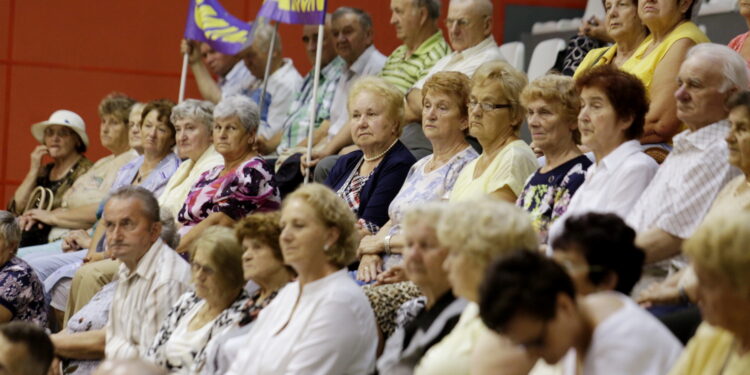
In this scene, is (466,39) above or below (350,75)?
above

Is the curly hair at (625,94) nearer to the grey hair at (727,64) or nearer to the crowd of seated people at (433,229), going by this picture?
the crowd of seated people at (433,229)

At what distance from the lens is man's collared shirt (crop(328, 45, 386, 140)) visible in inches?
248

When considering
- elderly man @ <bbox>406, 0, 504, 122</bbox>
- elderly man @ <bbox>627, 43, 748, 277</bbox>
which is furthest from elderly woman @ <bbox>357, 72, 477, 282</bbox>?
elderly man @ <bbox>627, 43, 748, 277</bbox>

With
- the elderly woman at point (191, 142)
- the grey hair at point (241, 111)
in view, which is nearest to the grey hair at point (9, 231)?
the elderly woman at point (191, 142)

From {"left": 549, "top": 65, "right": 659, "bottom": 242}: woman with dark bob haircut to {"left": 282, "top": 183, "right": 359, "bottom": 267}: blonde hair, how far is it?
2.03 feet

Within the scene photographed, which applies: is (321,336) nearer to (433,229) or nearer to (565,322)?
(433,229)

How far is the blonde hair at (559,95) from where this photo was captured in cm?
395

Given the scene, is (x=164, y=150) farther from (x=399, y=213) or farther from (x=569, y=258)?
(x=569, y=258)

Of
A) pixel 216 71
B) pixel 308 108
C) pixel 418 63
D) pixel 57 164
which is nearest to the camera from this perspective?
pixel 418 63

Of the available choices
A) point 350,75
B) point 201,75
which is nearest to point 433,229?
point 350,75

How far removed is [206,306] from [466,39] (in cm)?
199

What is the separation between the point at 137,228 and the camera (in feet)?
14.9

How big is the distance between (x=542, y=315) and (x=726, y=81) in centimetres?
152

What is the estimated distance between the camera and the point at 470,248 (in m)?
2.76
